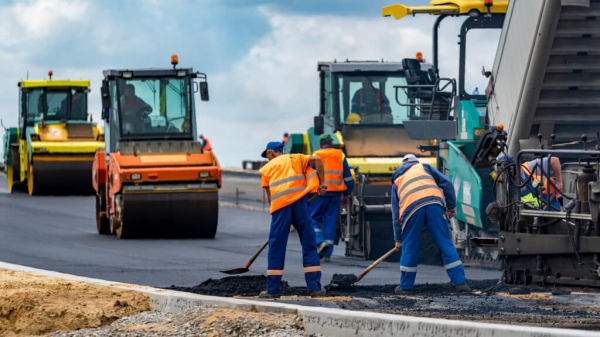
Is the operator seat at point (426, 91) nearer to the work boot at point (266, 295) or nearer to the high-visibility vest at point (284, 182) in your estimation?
the high-visibility vest at point (284, 182)

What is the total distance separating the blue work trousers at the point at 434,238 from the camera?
11641 mm

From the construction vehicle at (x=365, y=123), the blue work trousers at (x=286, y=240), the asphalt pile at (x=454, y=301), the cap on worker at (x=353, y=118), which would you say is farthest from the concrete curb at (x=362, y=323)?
the cap on worker at (x=353, y=118)

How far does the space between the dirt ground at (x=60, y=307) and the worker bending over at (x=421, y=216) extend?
2897mm

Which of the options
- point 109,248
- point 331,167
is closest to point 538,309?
point 331,167

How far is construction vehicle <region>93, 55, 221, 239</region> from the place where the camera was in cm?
1872

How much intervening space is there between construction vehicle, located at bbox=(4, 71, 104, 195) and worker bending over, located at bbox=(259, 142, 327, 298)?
16.5 m

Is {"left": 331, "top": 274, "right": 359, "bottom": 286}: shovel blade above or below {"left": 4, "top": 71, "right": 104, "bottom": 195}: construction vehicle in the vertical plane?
below

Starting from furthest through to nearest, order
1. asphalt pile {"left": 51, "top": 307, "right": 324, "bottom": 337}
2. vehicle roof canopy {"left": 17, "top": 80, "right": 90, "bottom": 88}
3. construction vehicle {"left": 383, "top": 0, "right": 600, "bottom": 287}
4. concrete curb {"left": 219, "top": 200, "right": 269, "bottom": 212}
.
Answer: vehicle roof canopy {"left": 17, "top": 80, "right": 90, "bottom": 88} → concrete curb {"left": 219, "top": 200, "right": 269, "bottom": 212} → construction vehicle {"left": 383, "top": 0, "right": 600, "bottom": 287} → asphalt pile {"left": 51, "top": 307, "right": 324, "bottom": 337}

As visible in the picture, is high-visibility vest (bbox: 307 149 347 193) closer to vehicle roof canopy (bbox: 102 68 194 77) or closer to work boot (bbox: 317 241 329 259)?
work boot (bbox: 317 241 329 259)

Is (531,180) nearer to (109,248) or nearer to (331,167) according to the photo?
(331,167)

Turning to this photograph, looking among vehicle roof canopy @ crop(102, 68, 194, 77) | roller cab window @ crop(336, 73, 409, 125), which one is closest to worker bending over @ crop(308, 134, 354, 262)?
roller cab window @ crop(336, 73, 409, 125)

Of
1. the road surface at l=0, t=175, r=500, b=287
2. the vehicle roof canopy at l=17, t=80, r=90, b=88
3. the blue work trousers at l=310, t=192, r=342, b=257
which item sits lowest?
the road surface at l=0, t=175, r=500, b=287

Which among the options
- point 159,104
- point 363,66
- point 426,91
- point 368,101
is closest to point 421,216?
point 426,91

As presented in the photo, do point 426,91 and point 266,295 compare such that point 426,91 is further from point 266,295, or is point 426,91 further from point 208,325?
point 208,325
